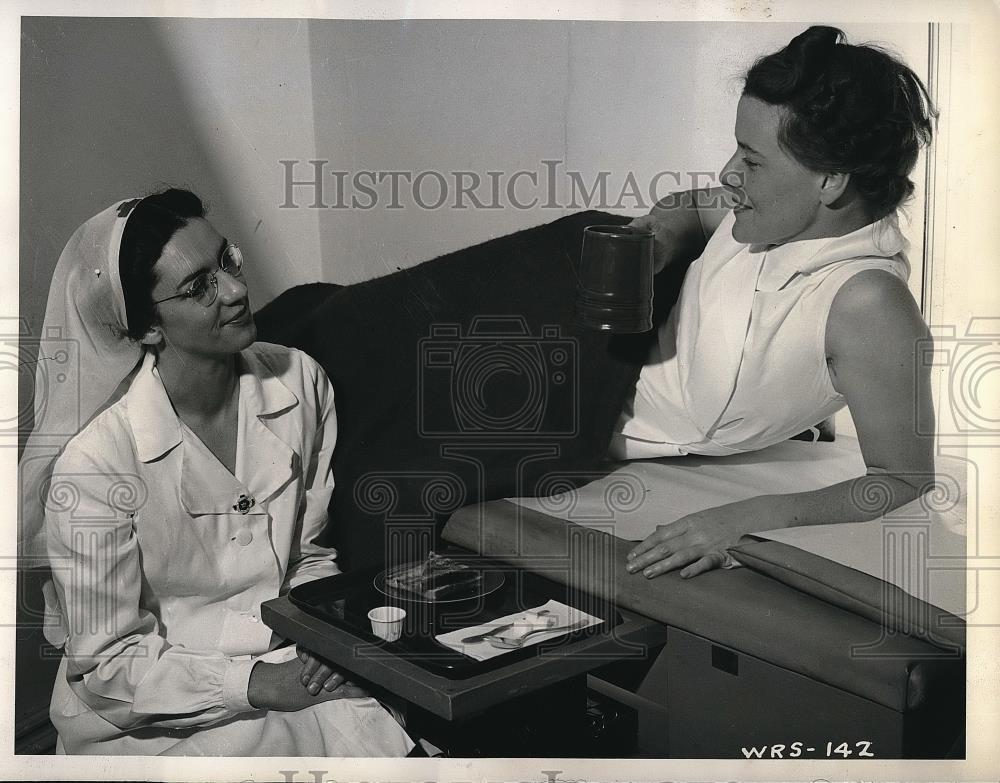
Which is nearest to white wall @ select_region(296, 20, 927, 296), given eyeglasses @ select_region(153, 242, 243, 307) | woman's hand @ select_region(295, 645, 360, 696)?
eyeglasses @ select_region(153, 242, 243, 307)

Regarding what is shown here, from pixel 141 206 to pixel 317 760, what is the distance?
1.16 m

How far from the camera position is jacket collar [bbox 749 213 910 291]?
1.96 meters

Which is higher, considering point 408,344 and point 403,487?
point 408,344

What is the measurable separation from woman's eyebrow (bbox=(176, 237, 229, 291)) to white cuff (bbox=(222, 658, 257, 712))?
750 mm

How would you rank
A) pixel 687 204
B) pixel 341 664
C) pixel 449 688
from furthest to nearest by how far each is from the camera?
pixel 687 204 < pixel 341 664 < pixel 449 688

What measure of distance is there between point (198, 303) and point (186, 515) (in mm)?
420

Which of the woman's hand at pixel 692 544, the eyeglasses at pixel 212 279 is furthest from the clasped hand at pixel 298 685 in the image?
the eyeglasses at pixel 212 279

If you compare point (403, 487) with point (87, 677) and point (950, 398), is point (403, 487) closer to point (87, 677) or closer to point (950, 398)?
point (87, 677)

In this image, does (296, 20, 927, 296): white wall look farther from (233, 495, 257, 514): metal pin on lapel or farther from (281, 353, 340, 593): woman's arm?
(233, 495, 257, 514): metal pin on lapel

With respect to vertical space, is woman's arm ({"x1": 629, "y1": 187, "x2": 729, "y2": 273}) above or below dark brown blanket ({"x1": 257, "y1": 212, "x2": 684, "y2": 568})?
above

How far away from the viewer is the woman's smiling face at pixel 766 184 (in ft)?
6.46

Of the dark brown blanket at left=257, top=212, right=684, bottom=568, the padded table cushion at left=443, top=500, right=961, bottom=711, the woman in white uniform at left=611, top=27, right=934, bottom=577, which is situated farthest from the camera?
the dark brown blanket at left=257, top=212, right=684, bottom=568

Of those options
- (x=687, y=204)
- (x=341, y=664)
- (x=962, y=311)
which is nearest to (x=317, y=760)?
(x=341, y=664)

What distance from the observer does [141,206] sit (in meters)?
2.03
